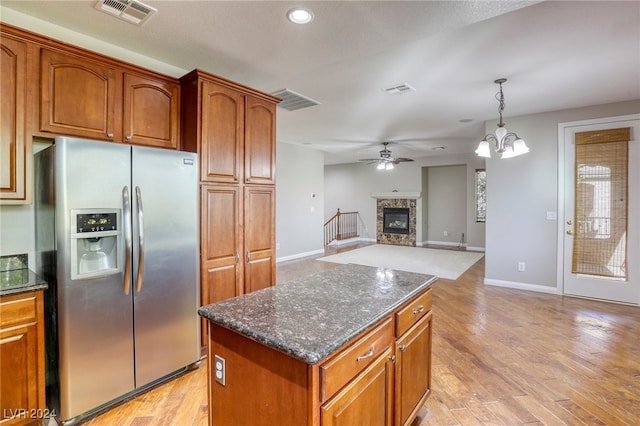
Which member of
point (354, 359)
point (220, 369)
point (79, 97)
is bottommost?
point (220, 369)

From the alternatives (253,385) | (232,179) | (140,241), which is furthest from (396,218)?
(253,385)

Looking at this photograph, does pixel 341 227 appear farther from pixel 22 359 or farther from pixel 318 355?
pixel 318 355

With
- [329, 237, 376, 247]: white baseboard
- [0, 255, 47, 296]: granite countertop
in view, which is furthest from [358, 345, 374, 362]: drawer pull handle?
[329, 237, 376, 247]: white baseboard

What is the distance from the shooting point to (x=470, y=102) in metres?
4.07

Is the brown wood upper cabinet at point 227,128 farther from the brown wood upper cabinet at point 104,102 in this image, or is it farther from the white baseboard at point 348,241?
the white baseboard at point 348,241

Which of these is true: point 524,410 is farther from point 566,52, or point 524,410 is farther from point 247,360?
point 566,52

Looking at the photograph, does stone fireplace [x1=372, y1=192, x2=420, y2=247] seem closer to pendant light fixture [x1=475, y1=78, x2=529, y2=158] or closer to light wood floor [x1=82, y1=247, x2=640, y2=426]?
light wood floor [x1=82, y1=247, x2=640, y2=426]

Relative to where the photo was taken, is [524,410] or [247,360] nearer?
[247,360]

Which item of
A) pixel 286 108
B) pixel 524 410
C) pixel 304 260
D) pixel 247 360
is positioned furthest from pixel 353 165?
pixel 247 360

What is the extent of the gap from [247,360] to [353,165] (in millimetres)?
10096

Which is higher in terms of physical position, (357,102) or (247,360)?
(357,102)

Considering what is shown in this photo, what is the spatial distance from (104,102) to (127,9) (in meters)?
0.67

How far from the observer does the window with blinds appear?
13.5 ft

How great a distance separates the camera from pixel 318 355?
987 mm
